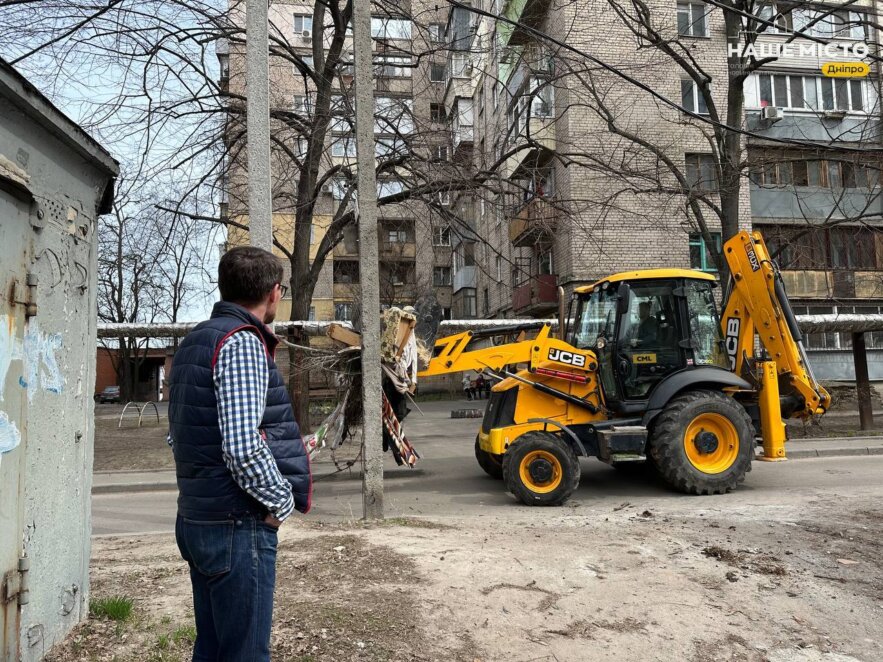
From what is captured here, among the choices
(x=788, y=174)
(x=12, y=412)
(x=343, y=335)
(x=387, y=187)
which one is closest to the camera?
(x=12, y=412)

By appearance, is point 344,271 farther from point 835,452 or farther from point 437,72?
point 835,452

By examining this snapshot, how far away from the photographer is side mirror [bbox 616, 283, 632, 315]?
858 centimetres

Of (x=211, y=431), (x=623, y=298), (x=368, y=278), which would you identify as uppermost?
(x=368, y=278)

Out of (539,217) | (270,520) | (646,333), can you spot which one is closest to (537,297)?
(539,217)

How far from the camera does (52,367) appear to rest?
3.32m

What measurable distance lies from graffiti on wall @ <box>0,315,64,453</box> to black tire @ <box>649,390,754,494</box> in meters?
6.70

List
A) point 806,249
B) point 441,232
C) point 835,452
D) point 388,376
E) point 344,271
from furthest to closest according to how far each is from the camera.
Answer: point 344,271
point 806,249
point 441,232
point 835,452
point 388,376

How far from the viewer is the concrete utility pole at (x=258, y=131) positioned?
5.94 metres

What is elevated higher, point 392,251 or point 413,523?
point 392,251

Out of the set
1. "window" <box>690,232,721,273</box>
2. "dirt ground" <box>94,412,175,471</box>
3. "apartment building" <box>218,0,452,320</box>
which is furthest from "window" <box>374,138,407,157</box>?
"window" <box>690,232,721,273</box>

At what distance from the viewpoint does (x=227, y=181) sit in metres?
12.8

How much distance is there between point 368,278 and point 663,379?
167 inches

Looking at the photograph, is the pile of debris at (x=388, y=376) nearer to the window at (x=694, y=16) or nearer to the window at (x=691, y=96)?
the window at (x=691, y=96)

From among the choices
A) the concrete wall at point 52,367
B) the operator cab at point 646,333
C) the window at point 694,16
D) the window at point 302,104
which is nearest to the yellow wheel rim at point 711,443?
the operator cab at point 646,333
